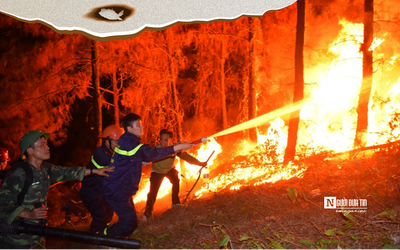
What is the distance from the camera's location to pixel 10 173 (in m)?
4.36

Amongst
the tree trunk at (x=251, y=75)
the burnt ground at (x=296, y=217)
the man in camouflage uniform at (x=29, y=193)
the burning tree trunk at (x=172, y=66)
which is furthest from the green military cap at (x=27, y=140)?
the burning tree trunk at (x=172, y=66)

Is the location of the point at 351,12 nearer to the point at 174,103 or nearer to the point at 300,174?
the point at 300,174

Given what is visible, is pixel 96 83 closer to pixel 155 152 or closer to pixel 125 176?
pixel 125 176

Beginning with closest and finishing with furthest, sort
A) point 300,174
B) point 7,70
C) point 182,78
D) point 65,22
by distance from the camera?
1. point 65,22
2. point 300,174
3. point 7,70
4. point 182,78

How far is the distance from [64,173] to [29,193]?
72 cm

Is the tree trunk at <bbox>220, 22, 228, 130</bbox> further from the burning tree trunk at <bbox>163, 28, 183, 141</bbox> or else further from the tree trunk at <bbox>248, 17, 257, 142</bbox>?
the burning tree trunk at <bbox>163, 28, 183, 141</bbox>

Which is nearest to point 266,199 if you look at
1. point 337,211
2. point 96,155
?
point 337,211

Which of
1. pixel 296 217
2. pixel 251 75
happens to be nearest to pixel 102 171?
pixel 296 217

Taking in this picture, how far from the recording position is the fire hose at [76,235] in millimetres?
3795

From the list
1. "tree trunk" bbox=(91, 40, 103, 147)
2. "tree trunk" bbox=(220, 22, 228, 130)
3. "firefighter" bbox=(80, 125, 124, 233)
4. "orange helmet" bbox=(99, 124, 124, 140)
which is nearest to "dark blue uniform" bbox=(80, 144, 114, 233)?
"firefighter" bbox=(80, 125, 124, 233)

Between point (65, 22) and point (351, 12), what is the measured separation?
1328cm

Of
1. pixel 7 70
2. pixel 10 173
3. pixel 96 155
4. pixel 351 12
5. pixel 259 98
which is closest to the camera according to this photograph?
pixel 10 173

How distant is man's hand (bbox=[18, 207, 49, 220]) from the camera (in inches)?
164

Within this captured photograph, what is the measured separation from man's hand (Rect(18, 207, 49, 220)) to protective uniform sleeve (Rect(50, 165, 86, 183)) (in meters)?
0.60
